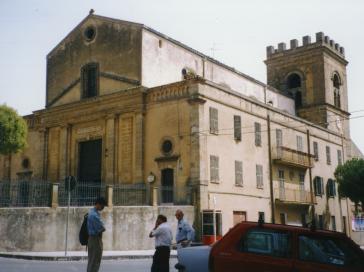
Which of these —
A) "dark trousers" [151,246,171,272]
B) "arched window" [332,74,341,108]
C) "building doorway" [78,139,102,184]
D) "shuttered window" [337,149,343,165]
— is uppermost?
"arched window" [332,74,341,108]

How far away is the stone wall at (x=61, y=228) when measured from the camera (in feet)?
62.2

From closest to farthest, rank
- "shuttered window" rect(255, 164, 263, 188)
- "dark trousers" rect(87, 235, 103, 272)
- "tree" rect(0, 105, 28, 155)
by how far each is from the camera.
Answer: "dark trousers" rect(87, 235, 103, 272) < "tree" rect(0, 105, 28, 155) < "shuttered window" rect(255, 164, 263, 188)

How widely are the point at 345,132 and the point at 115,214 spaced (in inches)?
1139

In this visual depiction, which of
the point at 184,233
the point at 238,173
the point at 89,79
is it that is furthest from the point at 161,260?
the point at 89,79

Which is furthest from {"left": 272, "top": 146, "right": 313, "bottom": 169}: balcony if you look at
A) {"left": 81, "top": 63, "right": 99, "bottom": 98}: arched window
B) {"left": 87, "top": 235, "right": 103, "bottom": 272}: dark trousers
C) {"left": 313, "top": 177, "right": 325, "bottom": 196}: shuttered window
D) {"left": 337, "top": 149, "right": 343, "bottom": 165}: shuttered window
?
{"left": 87, "top": 235, "right": 103, "bottom": 272}: dark trousers

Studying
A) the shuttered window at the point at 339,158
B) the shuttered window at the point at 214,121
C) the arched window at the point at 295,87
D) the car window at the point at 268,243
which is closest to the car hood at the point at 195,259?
the car window at the point at 268,243

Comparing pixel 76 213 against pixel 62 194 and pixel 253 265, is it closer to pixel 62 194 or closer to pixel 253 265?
pixel 62 194

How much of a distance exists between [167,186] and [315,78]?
2315cm

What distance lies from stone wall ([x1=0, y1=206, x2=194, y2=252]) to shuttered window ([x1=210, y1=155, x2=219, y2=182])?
135 inches

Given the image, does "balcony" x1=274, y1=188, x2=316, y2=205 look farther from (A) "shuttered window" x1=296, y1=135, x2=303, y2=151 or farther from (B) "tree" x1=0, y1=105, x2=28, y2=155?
(B) "tree" x1=0, y1=105, x2=28, y2=155

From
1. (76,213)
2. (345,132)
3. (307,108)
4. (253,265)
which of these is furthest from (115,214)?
(345,132)

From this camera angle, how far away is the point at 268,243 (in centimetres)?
654

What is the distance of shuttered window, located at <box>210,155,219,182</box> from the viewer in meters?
25.4

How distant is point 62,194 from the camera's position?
22297 millimetres
